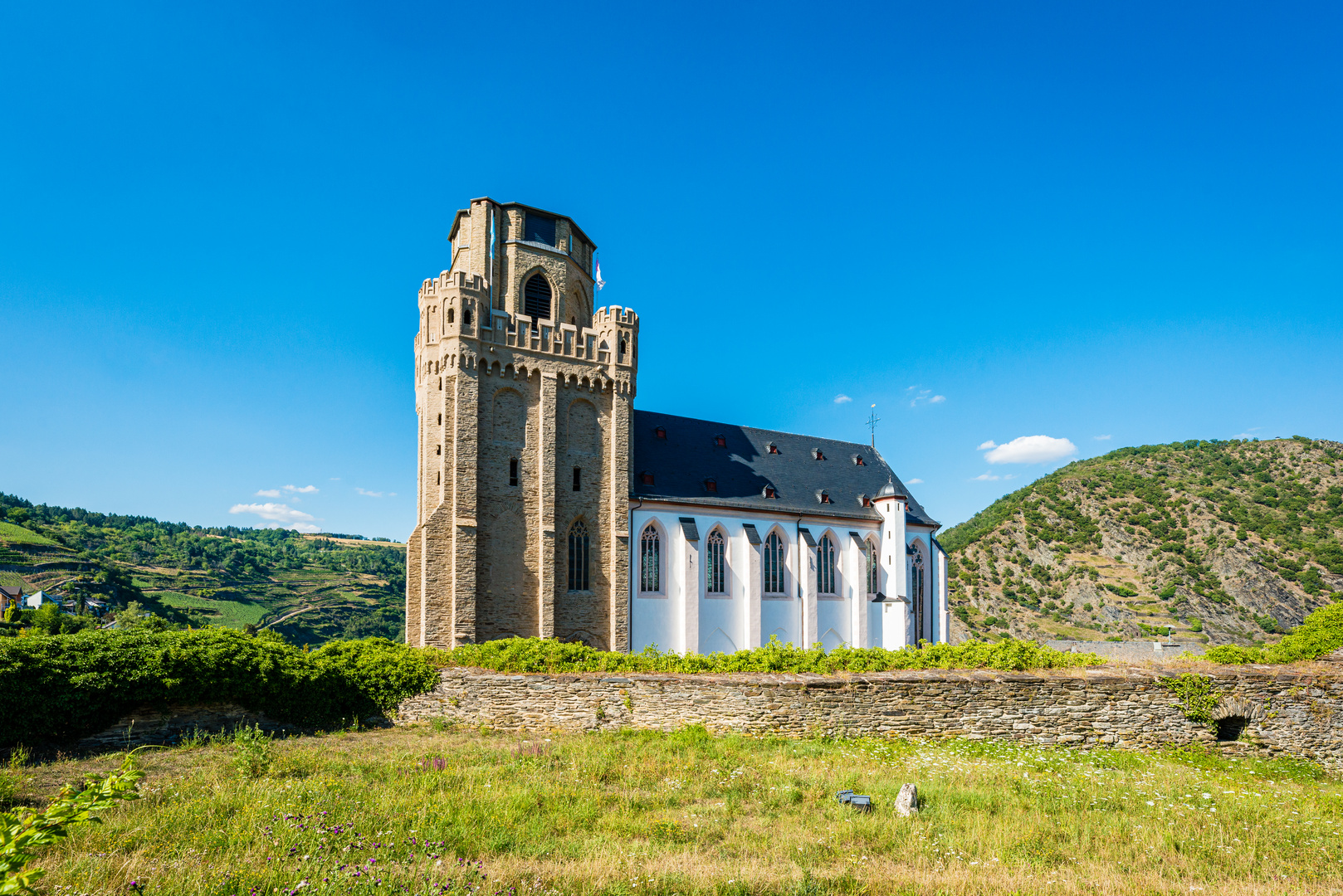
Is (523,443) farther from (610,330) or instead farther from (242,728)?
(242,728)

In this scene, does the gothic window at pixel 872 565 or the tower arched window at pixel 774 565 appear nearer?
the tower arched window at pixel 774 565

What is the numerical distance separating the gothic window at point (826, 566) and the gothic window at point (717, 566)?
574 cm

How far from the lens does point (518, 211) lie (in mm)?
30156

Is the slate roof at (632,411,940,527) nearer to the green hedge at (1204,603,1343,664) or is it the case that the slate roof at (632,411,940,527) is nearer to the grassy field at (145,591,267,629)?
the green hedge at (1204,603,1343,664)

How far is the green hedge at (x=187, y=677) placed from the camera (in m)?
12.8

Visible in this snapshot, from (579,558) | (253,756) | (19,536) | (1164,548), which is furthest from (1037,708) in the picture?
(19,536)

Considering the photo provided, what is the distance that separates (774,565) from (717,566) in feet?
11.0

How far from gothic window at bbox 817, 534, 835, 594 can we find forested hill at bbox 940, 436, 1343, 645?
31641mm

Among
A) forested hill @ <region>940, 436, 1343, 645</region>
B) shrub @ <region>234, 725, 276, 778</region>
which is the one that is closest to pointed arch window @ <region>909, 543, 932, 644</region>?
forested hill @ <region>940, 436, 1343, 645</region>

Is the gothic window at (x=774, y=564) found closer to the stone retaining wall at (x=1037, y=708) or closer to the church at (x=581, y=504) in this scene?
the church at (x=581, y=504)

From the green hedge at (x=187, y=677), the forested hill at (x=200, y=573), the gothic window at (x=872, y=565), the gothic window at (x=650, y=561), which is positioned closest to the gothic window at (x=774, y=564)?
the gothic window at (x=872, y=565)

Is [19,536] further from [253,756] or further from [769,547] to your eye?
[253,756]

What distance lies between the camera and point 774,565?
110ft

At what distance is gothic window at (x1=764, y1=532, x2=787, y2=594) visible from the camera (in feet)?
109
